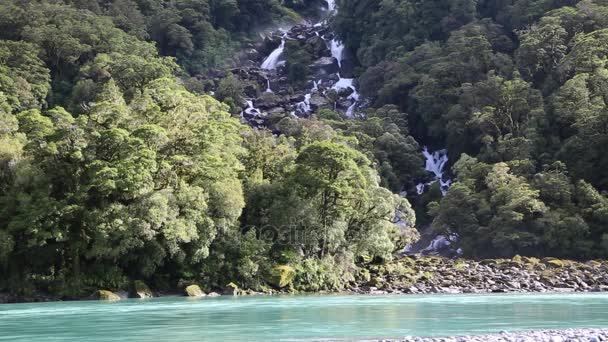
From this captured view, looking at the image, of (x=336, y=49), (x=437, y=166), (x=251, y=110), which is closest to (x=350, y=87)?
(x=336, y=49)

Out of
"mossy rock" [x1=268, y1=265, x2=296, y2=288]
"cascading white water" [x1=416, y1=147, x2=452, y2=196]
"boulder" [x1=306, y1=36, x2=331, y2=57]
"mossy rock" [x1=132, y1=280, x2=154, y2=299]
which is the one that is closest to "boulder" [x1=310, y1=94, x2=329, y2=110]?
"cascading white water" [x1=416, y1=147, x2=452, y2=196]

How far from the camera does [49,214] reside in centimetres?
3653

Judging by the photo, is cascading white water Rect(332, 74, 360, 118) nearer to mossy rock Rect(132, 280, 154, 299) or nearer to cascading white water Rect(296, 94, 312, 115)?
cascading white water Rect(296, 94, 312, 115)

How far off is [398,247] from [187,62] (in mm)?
58981

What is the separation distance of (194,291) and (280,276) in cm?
511

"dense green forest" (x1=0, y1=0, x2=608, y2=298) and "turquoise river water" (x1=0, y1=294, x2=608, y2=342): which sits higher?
"dense green forest" (x1=0, y1=0, x2=608, y2=298)

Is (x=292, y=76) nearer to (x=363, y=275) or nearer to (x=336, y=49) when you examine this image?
(x=336, y=49)

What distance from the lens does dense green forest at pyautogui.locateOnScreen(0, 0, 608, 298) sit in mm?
38000

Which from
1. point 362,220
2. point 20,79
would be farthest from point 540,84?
point 20,79

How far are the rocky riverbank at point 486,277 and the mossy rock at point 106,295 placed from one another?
45.2 ft

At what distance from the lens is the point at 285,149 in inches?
1906

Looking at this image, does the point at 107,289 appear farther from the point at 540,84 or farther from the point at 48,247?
the point at 540,84

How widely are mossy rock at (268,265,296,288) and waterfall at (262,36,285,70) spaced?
67.0m

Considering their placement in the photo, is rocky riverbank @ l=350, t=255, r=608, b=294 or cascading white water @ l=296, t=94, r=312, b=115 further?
cascading white water @ l=296, t=94, r=312, b=115
